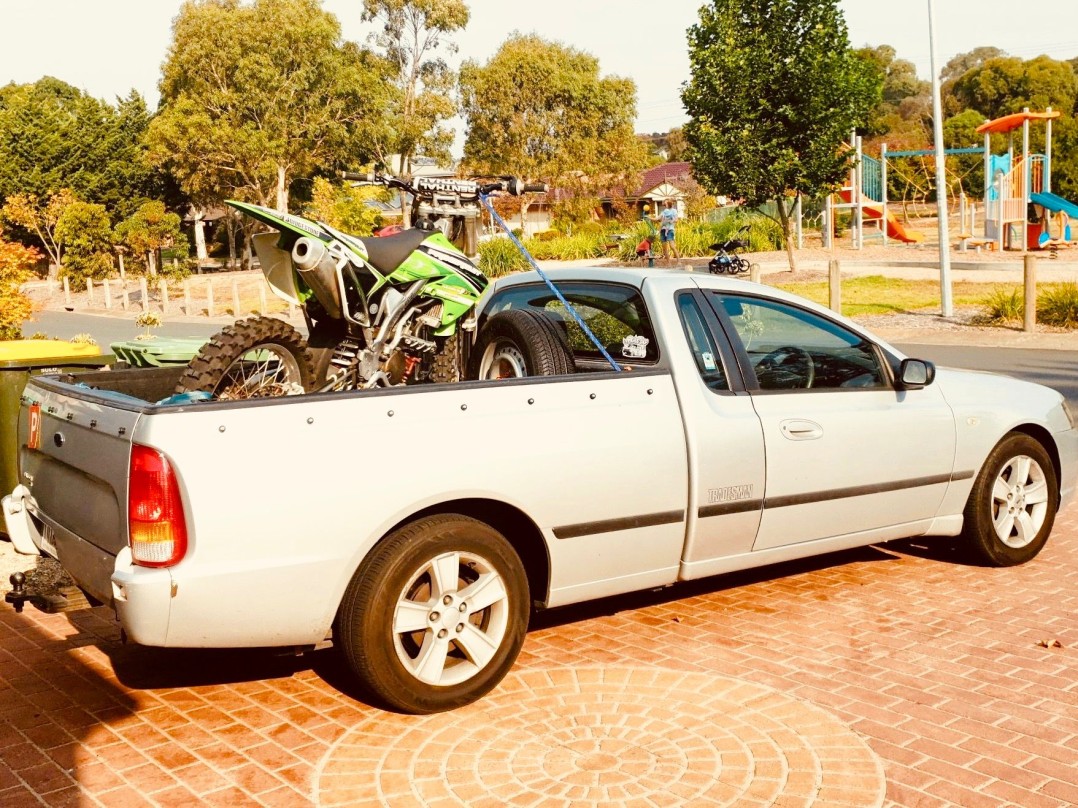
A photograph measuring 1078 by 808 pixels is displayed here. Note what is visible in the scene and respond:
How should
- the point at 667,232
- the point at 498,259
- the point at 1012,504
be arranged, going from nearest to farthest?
the point at 1012,504
the point at 667,232
the point at 498,259

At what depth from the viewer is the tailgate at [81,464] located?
3.96m

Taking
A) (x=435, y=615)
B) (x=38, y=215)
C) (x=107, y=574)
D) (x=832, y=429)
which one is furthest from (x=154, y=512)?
(x=38, y=215)

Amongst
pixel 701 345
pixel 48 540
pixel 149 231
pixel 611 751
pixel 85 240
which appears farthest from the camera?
pixel 85 240

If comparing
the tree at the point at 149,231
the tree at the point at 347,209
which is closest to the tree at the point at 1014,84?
the tree at the point at 347,209

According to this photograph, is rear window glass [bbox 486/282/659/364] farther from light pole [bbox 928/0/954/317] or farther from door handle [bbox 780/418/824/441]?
light pole [bbox 928/0/954/317]

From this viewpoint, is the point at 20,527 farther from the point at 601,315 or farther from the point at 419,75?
the point at 419,75

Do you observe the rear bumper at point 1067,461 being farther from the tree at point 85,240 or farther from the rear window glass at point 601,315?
the tree at point 85,240

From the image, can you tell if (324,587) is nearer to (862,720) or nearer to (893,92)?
(862,720)

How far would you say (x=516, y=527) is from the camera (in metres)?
4.62

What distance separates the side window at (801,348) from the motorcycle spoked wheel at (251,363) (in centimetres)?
223

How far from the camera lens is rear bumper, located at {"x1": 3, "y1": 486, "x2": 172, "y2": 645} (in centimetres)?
381

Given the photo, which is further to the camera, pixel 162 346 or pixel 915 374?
pixel 162 346

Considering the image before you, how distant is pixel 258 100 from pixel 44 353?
47.5 meters

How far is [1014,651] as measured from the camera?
495cm
